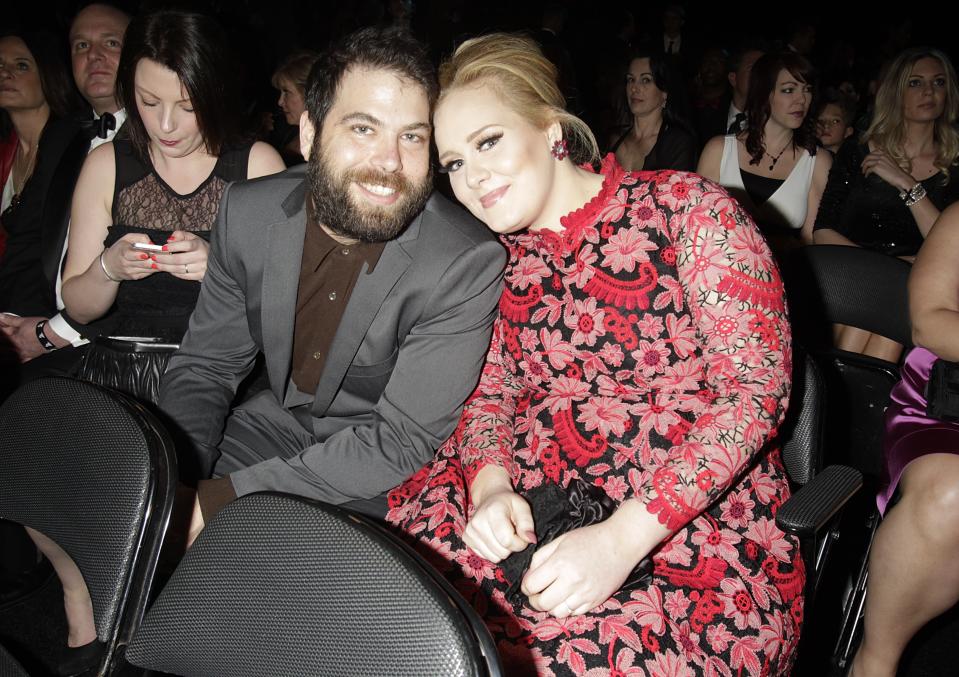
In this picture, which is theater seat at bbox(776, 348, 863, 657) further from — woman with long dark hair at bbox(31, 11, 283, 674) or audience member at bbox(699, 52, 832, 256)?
audience member at bbox(699, 52, 832, 256)

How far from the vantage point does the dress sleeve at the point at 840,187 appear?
3418mm

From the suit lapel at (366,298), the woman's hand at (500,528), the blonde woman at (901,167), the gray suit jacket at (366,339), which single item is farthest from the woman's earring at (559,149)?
the blonde woman at (901,167)

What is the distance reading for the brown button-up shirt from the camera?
1.77 m

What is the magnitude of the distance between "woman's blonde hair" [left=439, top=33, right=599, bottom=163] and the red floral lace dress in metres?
0.18

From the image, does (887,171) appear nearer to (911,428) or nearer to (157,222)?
(911,428)

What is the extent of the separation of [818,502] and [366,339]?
1.02 meters

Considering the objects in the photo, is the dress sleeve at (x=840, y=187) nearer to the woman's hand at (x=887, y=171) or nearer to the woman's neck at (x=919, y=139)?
the woman's hand at (x=887, y=171)

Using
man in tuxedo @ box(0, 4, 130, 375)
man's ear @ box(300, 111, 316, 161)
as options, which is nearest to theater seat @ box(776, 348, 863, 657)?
man's ear @ box(300, 111, 316, 161)

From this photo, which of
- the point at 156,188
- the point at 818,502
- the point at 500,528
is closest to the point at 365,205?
the point at 500,528

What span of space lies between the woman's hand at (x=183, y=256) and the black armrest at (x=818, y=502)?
1.58 meters

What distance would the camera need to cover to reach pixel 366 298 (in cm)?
167

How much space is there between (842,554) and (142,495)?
2.55 metres

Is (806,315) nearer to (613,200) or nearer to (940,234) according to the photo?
(940,234)

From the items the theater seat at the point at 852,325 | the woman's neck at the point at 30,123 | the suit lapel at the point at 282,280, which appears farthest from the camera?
the woman's neck at the point at 30,123
